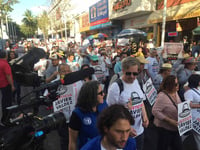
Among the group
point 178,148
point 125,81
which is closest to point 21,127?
point 125,81

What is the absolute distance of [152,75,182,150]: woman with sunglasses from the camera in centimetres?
234

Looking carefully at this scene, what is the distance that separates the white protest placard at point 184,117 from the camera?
7.47 feet

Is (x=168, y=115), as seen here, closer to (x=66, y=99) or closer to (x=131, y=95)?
(x=131, y=95)

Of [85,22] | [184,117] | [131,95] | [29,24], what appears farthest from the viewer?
[29,24]

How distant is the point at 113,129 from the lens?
123 cm

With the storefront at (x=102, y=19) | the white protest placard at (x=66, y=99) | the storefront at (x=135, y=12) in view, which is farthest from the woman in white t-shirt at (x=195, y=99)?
the storefront at (x=102, y=19)

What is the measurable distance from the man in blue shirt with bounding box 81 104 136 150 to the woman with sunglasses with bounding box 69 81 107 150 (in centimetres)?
35

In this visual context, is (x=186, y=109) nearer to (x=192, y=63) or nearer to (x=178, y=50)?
(x=192, y=63)

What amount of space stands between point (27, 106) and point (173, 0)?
14.5 m

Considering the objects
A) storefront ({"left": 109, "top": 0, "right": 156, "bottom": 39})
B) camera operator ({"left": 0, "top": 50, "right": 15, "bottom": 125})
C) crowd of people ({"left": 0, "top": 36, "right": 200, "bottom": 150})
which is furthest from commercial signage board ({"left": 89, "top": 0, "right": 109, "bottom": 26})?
crowd of people ({"left": 0, "top": 36, "right": 200, "bottom": 150})

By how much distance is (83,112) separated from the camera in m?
1.70

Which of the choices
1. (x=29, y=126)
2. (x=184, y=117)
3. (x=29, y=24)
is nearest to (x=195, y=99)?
(x=184, y=117)

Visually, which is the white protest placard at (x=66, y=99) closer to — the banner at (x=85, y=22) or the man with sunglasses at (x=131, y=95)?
the man with sunglasses at (x=131, y=95)

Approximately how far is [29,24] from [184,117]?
72043 mm
